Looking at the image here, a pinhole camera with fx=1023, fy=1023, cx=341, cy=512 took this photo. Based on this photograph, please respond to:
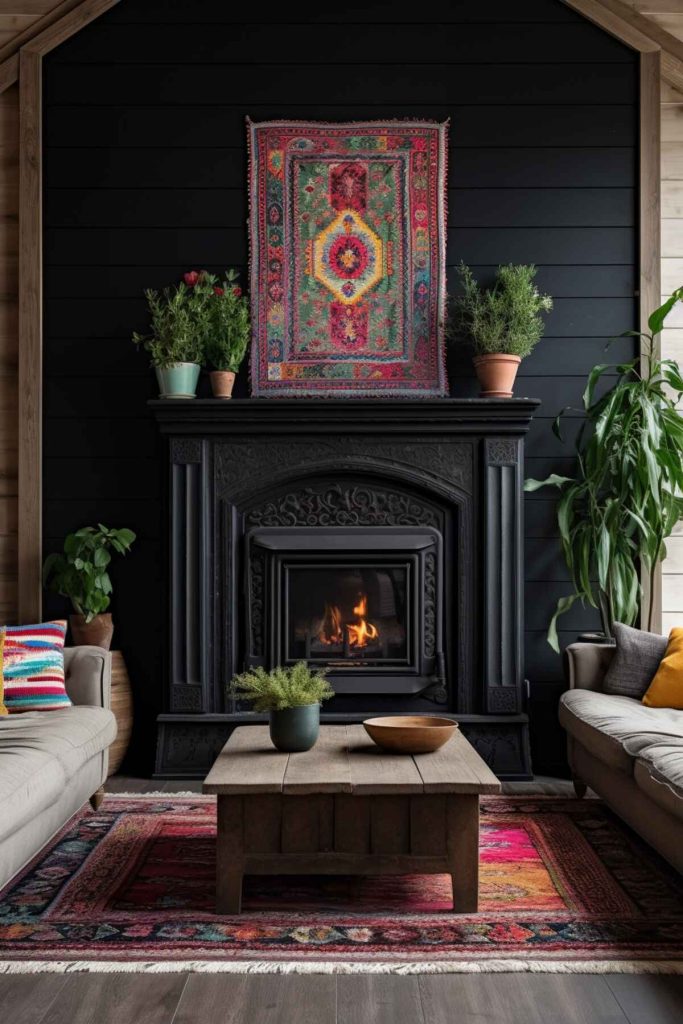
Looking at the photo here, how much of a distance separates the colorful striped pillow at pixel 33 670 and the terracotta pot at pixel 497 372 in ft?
6.94

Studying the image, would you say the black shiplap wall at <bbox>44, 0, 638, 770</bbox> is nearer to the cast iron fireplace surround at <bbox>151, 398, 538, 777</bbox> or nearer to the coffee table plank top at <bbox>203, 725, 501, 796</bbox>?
the cast iron fireplace surround at <bbox>151, 398, 538, 777</bbox>

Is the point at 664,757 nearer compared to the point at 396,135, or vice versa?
the point at 664,757

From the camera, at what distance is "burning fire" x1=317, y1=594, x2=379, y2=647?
A: 4.61 metres

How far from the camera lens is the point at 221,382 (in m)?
4.52

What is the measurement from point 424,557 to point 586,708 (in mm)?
1108

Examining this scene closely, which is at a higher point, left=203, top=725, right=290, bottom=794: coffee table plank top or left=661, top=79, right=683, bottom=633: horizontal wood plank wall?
left=661, top=79, right=683, bottom=633: horizontal wood plank wall

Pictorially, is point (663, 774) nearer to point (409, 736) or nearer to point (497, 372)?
point (409, 736)

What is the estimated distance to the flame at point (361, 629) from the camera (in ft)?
15.1

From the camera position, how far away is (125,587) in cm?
473

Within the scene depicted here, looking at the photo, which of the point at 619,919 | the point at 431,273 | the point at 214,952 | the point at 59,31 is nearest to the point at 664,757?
the point at 619,919

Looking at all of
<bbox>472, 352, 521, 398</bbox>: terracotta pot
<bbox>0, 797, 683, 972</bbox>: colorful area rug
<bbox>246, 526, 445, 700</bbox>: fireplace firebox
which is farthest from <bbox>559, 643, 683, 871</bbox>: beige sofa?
<bbox>472, 352, 521, 398</bbox>: terracotta pot

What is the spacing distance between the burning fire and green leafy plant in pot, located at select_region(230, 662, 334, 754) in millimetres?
1439

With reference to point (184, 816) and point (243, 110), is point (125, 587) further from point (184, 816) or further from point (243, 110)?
point (243, 110)

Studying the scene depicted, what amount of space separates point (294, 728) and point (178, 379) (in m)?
1.93
